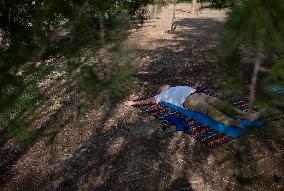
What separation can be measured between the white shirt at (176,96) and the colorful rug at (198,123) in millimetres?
92

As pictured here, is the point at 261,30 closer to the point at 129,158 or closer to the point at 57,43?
the point at 57,43

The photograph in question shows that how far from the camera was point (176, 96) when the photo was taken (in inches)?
276

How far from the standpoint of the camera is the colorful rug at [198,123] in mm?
5828

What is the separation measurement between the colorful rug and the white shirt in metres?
0.09

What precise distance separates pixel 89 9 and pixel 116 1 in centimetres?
51

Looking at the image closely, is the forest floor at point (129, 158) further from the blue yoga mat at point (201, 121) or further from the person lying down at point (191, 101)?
the person lying down at point (191, 101)

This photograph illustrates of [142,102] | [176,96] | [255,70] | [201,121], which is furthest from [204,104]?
[255,70]

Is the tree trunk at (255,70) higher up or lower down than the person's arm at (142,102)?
higher up

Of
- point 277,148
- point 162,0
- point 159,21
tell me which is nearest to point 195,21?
point 159,21

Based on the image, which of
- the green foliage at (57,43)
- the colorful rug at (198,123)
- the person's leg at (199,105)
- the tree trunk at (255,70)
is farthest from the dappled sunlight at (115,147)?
the tree trunk at (255,70)

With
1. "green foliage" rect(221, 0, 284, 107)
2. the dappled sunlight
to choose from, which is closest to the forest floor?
the dappled sunlight

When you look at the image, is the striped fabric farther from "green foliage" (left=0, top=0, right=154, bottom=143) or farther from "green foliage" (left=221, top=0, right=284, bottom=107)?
"green foliage" (left=0, top=0, right=154, bottom=143)

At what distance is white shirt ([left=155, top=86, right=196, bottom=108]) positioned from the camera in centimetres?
691

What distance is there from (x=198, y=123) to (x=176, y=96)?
2.77 ft
